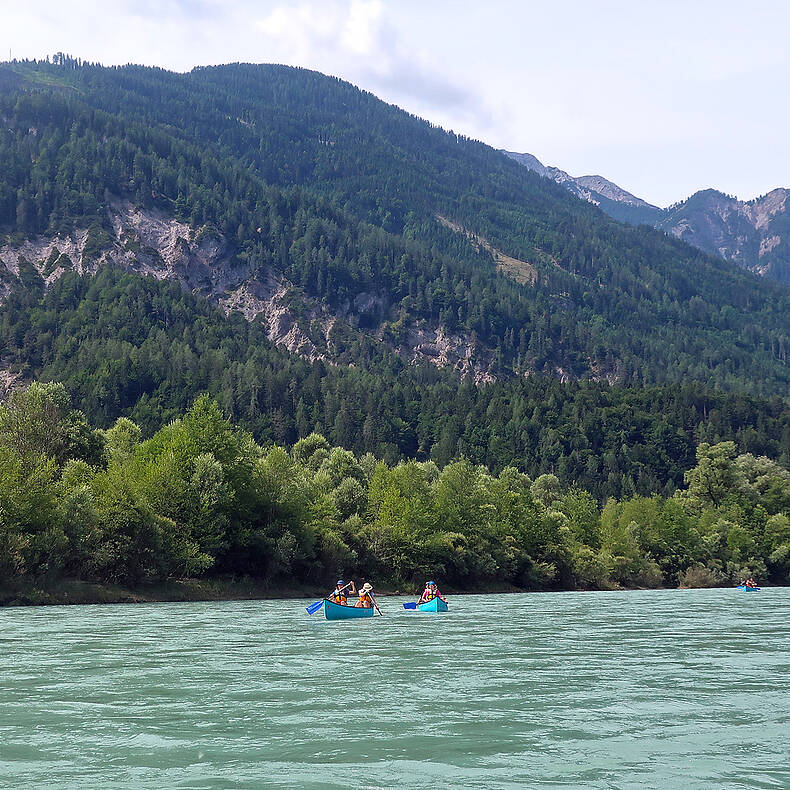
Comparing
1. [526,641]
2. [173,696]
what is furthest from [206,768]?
[526,641]

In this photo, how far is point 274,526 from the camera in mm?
94000

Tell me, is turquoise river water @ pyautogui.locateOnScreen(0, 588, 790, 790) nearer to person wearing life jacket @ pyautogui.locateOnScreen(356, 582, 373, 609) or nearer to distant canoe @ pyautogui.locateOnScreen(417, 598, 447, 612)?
person wearing life jacket @ pyautogui.locateOnScreen(356, 582, 373, 609)

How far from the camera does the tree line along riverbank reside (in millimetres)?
78875

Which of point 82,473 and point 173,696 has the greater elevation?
point 82,473

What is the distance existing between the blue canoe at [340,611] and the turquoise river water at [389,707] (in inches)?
225

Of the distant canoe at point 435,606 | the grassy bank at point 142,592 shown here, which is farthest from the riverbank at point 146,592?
the distant canoe at point 435,606

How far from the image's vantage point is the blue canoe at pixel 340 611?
63.6 metres

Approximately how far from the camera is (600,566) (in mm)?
131000

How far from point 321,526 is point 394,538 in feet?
34.3

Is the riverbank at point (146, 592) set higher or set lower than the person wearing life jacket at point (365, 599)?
lower

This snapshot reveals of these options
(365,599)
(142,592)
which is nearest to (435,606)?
(365,599)

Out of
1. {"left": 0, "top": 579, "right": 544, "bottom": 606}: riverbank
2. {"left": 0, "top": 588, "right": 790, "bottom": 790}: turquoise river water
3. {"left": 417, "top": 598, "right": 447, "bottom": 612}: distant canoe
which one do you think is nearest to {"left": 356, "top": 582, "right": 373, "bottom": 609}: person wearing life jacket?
{"left": 417, "top": 598, "right": 447, "bottom": 612}: distant canoe

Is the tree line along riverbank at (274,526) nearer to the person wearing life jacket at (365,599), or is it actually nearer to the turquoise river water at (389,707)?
the person wearing life jacket at (365,599)

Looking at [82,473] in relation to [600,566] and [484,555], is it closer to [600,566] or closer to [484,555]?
[484,555]
